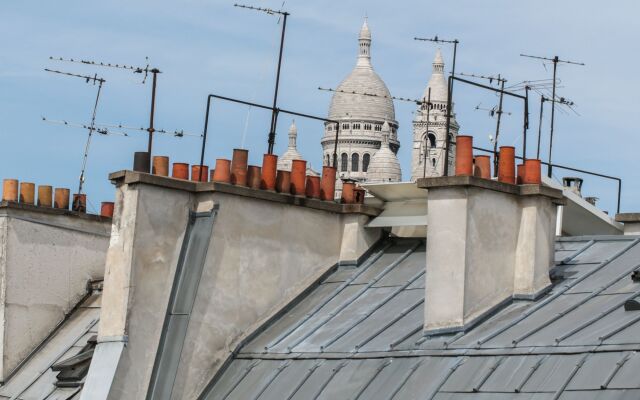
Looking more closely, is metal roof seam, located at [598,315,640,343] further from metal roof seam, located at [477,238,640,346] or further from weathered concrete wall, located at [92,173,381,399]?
weathered concrete wall, located at [92,173,381,399]

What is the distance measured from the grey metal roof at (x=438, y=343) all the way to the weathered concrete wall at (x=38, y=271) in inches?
278

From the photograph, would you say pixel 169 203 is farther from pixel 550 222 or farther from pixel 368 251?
pixel 550 222

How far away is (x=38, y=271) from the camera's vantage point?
33.1m

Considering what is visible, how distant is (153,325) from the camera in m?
26.0

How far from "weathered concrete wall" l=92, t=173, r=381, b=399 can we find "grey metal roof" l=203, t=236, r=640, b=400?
364 millimetres

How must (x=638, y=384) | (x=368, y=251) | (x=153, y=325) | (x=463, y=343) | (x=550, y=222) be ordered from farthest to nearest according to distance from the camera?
(x=368, y=251)
(x=153, y=325)
(x=550, y=222)
(x=463, y=343)
(x=638, y=384)

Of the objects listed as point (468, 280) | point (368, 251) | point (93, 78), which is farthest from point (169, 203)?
point (93, 78)

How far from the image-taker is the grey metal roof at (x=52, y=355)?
31.2 meters

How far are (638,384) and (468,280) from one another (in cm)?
463

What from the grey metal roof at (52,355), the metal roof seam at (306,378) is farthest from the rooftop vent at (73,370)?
the metal roof seam at (306,378)

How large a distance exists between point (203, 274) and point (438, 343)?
4.66 metres

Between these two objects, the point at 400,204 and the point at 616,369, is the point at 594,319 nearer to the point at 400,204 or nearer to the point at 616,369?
the point at 616,369

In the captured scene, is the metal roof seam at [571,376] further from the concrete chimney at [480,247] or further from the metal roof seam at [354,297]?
the metal roof seam at [354,297]

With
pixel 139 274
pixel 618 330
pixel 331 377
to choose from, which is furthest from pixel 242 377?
pixel 618 330
